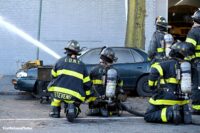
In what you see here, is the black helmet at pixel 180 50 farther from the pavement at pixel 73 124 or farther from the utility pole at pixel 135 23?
the utility pole at pixel 135 23

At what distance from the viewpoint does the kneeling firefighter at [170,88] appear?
9.34 m

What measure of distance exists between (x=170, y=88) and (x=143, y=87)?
505 centimetres

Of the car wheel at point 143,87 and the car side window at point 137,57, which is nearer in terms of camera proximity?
the car wheel at point 143,87

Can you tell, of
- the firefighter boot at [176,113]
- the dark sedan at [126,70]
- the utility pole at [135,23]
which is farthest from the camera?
the utility pole at [135,23]

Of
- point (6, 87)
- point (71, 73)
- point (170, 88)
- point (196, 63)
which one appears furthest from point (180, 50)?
point (6, 87)

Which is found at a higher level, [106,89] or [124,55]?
[124,55]

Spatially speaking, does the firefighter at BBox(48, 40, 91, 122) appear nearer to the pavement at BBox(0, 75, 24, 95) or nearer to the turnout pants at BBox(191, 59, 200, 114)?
the turnout pants at BBox(191, 59, 200, 114)

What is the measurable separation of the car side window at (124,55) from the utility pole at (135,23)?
178 cm

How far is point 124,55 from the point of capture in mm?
14766

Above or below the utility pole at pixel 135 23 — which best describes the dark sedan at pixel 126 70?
below

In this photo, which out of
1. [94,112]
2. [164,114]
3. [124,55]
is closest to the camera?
[164,114]

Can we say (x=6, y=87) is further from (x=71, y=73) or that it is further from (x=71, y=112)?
(x=71, y=112)

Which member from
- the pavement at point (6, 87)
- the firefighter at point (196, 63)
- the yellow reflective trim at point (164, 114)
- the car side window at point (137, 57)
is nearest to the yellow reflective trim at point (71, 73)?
the yellow reflective trim at point (164, 114)

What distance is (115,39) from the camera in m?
20.5
